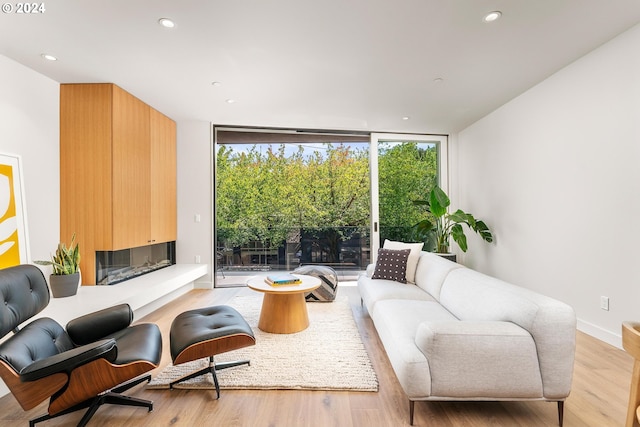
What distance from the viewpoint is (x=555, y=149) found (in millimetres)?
3322

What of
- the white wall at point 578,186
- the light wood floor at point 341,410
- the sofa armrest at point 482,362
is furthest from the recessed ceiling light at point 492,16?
the light wood floor at point 341,410

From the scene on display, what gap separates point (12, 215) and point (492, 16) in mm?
4293

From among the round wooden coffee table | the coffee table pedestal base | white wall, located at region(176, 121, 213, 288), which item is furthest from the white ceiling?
the coffee table pedestal base

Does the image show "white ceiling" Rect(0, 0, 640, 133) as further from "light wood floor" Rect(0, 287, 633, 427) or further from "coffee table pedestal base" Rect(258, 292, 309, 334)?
"light wood floor" Rect(0, 287, 633, 427)

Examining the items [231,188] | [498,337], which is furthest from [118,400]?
[231,188]

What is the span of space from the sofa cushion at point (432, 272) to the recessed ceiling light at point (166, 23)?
303cm

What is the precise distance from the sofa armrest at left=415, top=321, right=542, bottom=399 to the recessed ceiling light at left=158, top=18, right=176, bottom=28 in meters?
2.75

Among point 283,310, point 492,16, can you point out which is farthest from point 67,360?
point 492,16

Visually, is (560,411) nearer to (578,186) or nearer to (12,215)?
(578,186)

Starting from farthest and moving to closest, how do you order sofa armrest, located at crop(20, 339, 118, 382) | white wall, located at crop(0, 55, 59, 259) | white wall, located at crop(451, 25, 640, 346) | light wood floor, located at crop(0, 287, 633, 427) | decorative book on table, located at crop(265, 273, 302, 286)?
1. decorative book on table, located at crop(265, 273, 302, 286)
2. white wall, located at crop(0, 55, 59, 259)
3. white wall, located at crop(451, 25, 640, 346)
4. light wood floor, located at crop(0, 287, 633, 427)
5. sofa armrest, located at crop(20, 339, 118, 382)

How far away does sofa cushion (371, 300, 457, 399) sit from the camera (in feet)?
5.41

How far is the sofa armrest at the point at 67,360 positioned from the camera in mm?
1409

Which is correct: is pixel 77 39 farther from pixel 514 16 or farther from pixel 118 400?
pixel 514 16

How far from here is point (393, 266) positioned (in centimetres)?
346
